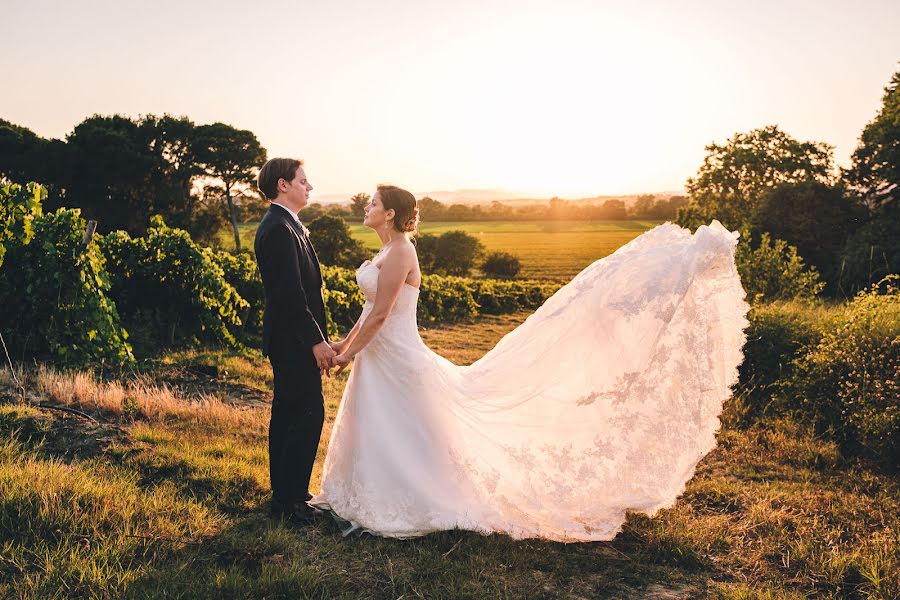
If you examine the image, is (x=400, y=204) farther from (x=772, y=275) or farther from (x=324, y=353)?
(x=772, y=275)

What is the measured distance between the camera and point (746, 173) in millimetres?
40500

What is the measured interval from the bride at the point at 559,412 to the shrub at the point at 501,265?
1723 inches

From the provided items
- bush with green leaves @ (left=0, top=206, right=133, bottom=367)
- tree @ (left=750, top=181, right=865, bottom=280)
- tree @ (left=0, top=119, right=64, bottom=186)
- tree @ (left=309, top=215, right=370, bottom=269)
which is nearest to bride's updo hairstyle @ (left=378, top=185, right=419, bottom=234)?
bush with green leaves @ (left=0, top=206, right=133, bottom=367)

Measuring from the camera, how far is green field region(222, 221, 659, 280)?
4694 centimetres

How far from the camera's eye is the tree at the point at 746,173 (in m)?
38.1

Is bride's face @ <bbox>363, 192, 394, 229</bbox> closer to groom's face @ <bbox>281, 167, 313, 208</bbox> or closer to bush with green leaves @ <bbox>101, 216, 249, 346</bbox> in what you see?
groom's face @ <bbox>281, 167, 313, 208</bbox>

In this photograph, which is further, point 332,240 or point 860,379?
point 332,240

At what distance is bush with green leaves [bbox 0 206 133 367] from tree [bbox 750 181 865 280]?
3102 centimetres

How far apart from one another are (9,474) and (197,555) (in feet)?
4.71

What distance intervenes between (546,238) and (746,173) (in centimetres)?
2127

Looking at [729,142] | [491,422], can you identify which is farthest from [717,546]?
[729,142]

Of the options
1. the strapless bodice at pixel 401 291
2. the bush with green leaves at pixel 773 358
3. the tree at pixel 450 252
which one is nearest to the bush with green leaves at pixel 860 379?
the bush with green leaves at pixel 773 358

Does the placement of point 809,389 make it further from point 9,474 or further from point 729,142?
point 729,142

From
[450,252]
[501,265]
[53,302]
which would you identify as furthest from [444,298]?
[450,252]
